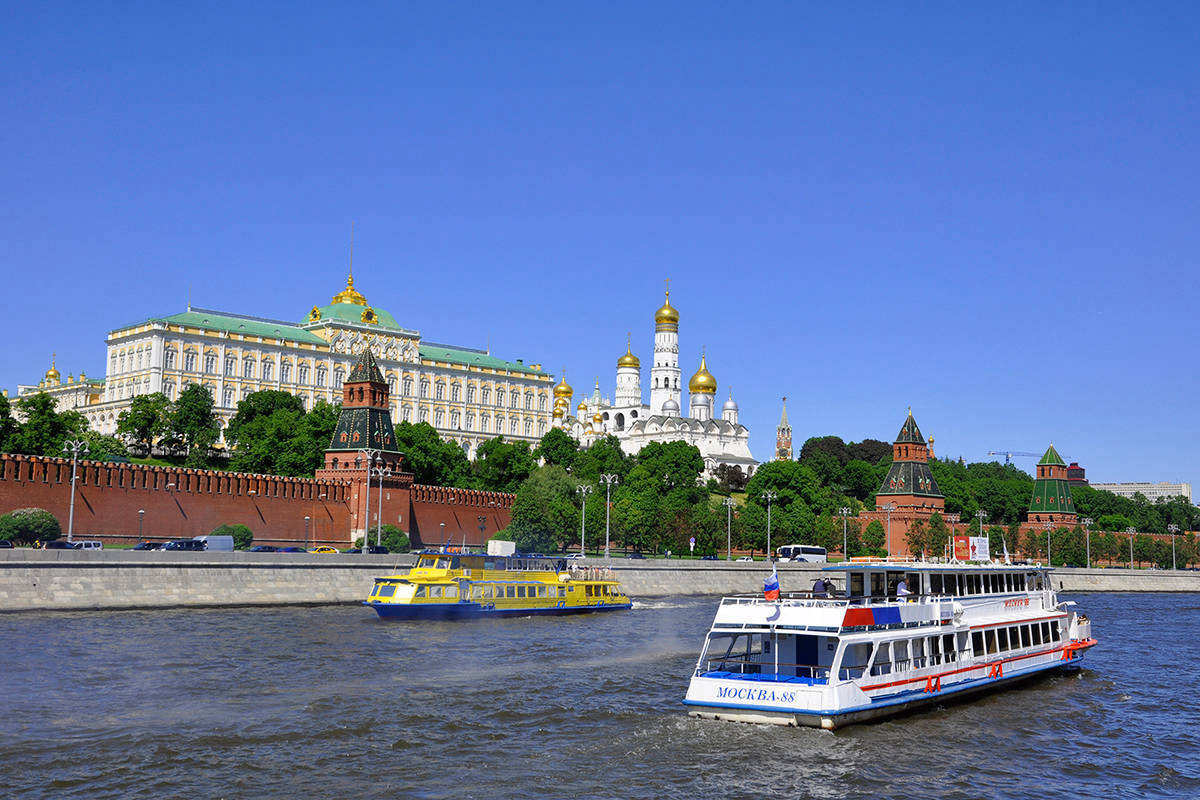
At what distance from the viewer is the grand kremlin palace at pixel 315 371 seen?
13050 centimetres

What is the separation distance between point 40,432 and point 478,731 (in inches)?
2787

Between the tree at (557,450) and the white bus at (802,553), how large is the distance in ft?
127

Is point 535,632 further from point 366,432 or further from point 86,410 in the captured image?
point 86,410

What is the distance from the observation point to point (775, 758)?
25234 mm

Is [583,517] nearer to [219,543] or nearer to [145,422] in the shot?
[219,543]

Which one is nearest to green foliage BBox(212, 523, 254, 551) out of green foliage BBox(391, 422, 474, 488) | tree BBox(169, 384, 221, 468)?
green foliage BBox(391, 422, 474, 488)

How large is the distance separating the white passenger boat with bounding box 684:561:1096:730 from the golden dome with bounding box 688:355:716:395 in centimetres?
14774

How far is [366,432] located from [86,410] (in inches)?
2532

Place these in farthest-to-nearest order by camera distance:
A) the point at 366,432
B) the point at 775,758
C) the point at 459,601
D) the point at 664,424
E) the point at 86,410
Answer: the point at 664,424
the point at 86,410
the point at 366,432
the point at 459,601
the point at 775,758

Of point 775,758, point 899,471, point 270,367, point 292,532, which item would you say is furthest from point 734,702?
point 270,367

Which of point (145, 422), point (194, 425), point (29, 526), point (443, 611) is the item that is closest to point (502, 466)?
point (194, 425)

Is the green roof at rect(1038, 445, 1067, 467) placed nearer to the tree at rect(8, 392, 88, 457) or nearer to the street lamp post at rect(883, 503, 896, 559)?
the street lamp post at rect(883, 503, 896, 559)

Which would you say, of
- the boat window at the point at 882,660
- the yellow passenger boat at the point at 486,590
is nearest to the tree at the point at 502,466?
the yellow passenger boat at the point at 486,590

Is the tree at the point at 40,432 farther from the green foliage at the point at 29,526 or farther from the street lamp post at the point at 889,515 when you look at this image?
the street lamp post at the point at 889,515
